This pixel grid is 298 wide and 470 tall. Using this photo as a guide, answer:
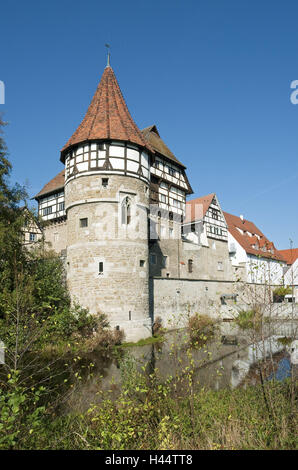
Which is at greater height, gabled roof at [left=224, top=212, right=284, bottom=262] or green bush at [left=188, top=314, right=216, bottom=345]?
gabled roof at [left=224, top=212, right=284, bottom=262]

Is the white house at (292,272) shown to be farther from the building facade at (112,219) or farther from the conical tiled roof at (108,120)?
the conical tiled roof at (108,120)

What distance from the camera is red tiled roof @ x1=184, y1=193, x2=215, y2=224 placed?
1198 inches

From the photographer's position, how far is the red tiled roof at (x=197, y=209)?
99.9 ft

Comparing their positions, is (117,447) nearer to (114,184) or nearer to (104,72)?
(114,184)

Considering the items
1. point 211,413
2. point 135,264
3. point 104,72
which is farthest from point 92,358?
point 104,72

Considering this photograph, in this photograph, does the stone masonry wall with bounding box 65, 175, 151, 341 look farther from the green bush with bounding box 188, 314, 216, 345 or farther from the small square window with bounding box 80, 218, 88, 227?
the green bush with bounding box 188, 314, 216, 345

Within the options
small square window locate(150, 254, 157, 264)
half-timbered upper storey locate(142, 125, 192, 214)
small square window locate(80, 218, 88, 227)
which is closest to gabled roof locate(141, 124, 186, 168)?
half-timbered upper storey locate(142, 125, 192, 214)

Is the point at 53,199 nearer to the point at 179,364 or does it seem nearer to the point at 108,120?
the point at 108,120

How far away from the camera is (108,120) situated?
1783 centimetres

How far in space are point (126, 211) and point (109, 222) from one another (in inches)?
45.7

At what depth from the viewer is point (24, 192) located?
16266 millimetres

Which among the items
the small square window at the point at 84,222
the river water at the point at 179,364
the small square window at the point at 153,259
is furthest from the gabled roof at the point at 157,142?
the river water at the point at 179,364

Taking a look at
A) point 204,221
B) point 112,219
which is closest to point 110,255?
point 112,219

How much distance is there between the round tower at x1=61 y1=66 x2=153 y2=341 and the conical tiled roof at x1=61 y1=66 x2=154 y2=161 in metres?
0.06
